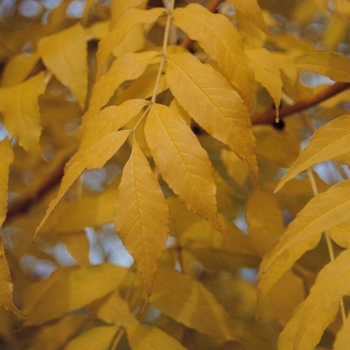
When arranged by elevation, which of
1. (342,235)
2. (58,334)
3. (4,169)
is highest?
(4,169)

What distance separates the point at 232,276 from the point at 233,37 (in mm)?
312

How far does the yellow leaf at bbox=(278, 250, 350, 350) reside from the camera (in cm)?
33

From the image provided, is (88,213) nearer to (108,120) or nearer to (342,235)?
(108,120)

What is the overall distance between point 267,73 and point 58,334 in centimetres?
37

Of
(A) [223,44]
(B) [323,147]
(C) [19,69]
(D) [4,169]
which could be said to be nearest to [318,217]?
(B) [323,147]

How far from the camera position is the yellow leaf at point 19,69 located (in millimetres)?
545

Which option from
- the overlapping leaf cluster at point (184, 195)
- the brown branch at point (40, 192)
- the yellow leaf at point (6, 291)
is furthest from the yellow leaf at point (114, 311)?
the brown branch at point (40, 192)

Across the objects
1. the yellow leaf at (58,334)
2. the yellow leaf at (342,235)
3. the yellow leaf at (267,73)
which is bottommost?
the yellow leaf at (58,334)

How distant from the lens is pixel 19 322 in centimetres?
59

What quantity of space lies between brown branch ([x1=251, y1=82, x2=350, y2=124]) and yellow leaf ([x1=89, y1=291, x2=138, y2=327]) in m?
0.26

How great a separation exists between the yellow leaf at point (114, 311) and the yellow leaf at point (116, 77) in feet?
0.63

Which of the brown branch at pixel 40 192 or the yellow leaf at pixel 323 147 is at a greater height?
the yellow leaf at pixel 323 147

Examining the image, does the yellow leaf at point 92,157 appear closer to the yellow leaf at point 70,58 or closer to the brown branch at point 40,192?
the yellow leaf at point 70,58

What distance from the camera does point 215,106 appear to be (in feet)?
1.16
